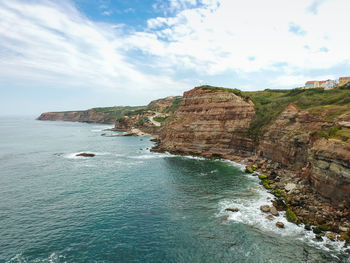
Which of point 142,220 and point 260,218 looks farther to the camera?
point 260,218

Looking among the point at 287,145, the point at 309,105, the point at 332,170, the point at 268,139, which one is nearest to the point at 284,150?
the point at 287,145

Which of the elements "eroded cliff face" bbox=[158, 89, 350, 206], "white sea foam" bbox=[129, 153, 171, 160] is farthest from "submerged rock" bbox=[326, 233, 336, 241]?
"white sea foam" bbox=[129, 153, 171, 160]

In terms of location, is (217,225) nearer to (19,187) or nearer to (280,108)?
(19,187)

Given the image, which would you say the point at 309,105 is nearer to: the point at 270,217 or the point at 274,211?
the point at 274,211

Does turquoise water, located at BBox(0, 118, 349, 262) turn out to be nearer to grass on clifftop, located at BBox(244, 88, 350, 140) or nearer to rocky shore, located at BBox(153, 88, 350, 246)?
rocky shore, located at BBox(153, 88, 350, 246)

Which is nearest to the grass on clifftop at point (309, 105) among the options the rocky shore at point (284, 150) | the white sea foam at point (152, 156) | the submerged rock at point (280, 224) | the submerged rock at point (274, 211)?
the rocky shore at point (284, 150)
